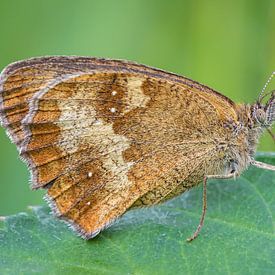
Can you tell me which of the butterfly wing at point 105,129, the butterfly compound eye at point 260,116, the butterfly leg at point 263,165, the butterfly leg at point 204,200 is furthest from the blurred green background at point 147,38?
the butterfly wing at point 105,129

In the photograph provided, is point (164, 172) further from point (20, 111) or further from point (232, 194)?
point (20, 111)

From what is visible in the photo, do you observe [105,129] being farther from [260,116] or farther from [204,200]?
[260,116]

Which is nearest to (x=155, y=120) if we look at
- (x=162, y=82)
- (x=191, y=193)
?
(x=162, y=82)

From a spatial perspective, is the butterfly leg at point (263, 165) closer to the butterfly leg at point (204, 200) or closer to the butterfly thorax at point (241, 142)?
the butterfly thorax at point (241, 142)

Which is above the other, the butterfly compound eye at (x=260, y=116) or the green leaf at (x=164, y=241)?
the butterfly compound eye at (x=260, y=116)

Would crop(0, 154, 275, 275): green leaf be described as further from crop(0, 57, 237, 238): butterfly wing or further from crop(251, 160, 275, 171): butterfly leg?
crop(0, 57, 237, 238): butterfly wing

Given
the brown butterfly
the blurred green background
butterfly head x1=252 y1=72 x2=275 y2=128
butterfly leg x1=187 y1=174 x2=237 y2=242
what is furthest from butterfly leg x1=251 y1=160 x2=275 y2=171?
the blurred green background
